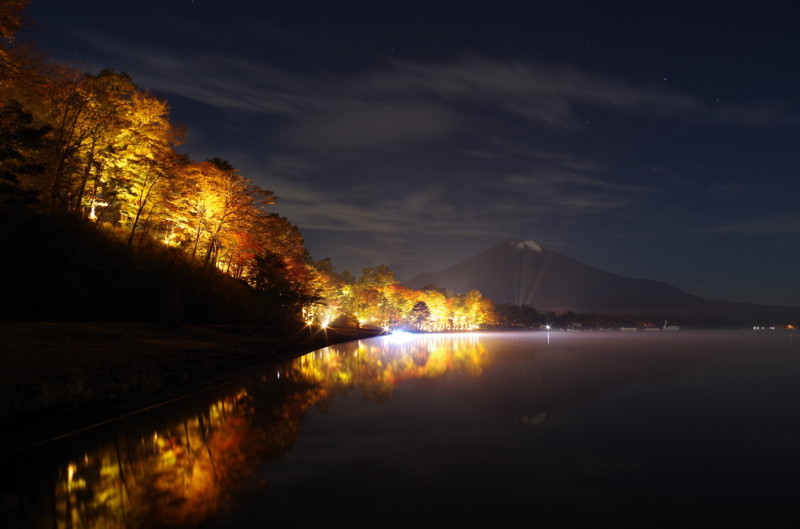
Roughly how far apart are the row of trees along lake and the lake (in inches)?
607

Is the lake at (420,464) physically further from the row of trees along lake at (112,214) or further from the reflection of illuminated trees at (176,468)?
the row of trees along lake at (112,214)

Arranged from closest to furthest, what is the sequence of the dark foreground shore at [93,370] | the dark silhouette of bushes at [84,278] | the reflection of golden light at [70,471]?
the reflection of golden light at [70,471] < the dark foreground shore at [93,370] < the dark silhouette of bushes at [84,278]

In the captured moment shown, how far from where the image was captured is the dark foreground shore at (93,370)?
8.81 m

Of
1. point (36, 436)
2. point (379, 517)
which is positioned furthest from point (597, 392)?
point (36, 436)

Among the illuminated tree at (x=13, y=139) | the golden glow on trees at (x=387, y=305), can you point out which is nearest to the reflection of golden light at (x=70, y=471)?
the illuminated tree at (x=13, y=139)

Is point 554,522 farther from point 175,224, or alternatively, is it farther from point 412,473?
point 175,224

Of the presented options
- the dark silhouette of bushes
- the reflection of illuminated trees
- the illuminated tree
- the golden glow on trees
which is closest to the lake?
the reflection of illuminated trees

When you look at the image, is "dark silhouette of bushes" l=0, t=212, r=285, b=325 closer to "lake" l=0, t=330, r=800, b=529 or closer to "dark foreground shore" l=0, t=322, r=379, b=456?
"dark foreground shore" l=0, t=322, r=379, b=456

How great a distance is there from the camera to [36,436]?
7.75 meters

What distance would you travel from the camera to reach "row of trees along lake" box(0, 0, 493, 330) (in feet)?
68.6

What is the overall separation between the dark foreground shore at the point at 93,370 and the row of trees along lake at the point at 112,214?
151 inches

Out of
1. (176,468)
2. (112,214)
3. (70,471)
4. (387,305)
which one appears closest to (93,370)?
(70,471)

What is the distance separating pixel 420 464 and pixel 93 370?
10.8m

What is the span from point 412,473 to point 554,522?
85.3 inches
